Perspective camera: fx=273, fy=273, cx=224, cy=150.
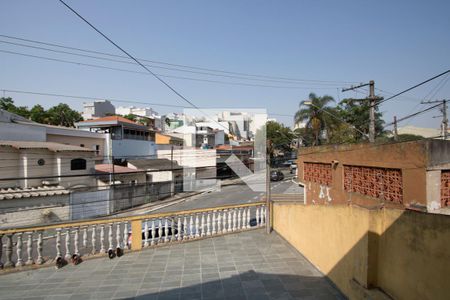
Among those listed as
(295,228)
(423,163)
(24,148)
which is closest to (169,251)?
(295,228)

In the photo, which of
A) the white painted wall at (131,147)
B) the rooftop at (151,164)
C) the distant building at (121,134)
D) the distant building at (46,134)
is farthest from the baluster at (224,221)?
the white painted wall at (131,147)

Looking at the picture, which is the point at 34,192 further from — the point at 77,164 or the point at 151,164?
the point at 151,164

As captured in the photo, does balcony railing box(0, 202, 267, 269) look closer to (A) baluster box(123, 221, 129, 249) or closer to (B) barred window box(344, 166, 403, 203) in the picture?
(A) baluster box(123, 221, 129, 249)

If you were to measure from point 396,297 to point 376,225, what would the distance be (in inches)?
33.0

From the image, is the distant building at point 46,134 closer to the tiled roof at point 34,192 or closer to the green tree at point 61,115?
the tiled roof at point 34,192

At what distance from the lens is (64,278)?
488cm

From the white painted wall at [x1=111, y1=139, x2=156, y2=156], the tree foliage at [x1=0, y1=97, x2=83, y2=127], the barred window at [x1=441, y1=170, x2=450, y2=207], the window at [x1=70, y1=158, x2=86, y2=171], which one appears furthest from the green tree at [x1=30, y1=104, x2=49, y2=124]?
the barred window at [x1=441, y1=170, x2=450, y2=207]

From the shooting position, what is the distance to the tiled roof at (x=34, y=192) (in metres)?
14.5

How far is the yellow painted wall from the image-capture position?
270 centimetres

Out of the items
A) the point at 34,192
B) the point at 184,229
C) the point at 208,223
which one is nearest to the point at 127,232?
the point at 184,229

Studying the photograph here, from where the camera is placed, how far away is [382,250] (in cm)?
351

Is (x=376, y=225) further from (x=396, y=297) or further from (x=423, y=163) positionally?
(x=423, y=163)

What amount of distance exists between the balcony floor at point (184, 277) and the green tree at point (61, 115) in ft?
131

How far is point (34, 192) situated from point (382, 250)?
17.9 m
